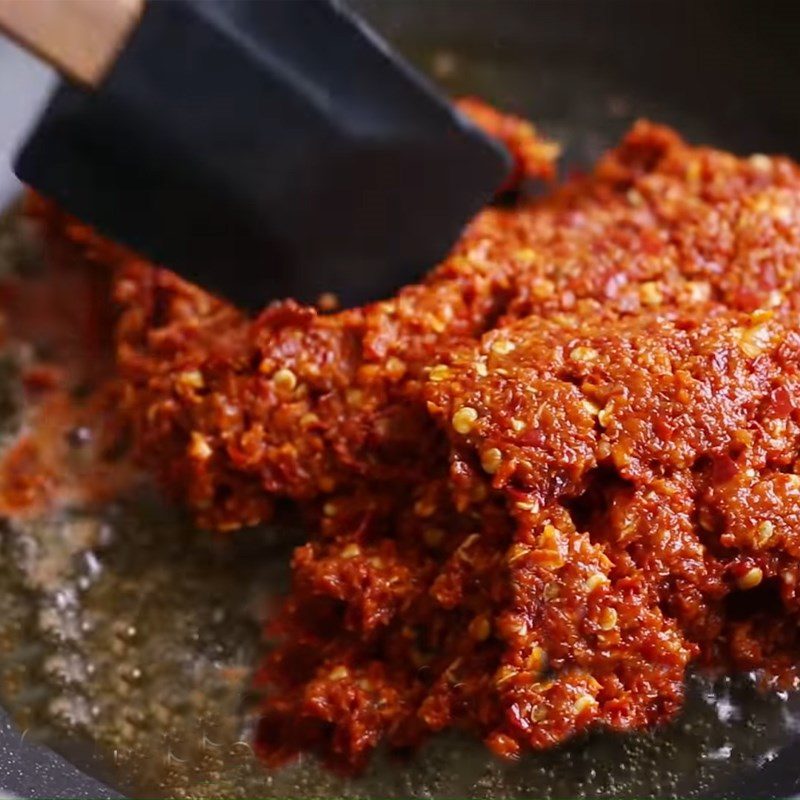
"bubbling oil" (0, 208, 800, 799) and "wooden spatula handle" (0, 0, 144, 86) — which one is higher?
"wooden spatula handle" (0, 0, 144, 86)

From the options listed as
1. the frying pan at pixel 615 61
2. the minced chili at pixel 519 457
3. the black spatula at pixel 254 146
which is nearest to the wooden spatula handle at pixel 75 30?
the black spatula at pixel 254 146

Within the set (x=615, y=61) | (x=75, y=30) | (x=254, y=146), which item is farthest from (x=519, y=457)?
(x=615, y=61)

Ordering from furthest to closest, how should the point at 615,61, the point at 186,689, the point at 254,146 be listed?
the point at 615,61 < the point at 186,689 < the point at 254,146

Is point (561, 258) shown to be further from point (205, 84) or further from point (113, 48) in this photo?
point (113, 48)

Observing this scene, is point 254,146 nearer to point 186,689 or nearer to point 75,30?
point 75,30

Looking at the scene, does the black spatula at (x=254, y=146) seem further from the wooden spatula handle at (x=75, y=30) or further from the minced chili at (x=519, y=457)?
the minced chili at (x=519, y=457)

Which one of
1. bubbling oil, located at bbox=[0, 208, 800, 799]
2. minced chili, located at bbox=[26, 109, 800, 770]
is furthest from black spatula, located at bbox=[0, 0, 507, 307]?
bubbling oil, located at bbox=[0, 208, 800, 799]

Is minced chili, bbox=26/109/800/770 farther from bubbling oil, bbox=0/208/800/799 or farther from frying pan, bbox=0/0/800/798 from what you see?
frying pan, bbox=0/0/800/798

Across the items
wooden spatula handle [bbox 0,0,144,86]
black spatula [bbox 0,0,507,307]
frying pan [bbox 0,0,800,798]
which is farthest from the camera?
frying pan [bbox 0,0,800,798]
